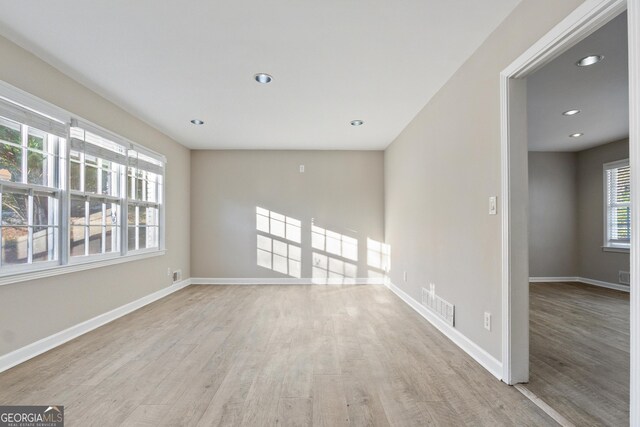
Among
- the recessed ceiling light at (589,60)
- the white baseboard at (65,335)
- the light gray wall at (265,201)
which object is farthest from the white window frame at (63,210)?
the recessed ceiling light at (589,60)

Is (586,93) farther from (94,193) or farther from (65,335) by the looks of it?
(65,335)

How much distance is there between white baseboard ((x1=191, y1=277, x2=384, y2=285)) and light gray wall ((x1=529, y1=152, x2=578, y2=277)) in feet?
10.5

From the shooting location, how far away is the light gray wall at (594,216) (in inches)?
211

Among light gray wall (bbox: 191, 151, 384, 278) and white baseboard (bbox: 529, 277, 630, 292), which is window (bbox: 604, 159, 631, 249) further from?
light gray wall (bbox: 191, 151, 384, 278)

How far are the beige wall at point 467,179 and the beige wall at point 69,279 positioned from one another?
365 centimetres

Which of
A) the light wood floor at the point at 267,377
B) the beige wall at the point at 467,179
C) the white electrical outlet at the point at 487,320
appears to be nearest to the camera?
the light wood floor at the point at 267,377

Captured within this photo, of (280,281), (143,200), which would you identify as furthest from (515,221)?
(143,200)

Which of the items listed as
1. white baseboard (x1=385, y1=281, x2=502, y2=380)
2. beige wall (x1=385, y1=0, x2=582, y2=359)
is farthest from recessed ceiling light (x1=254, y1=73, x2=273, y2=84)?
white baseboard (x1=385, y1=281, x2=502, y2=380)

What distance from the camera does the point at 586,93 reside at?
3.39 metres

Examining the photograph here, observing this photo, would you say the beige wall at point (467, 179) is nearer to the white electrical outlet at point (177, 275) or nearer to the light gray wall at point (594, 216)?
the white electrical outlet at point (177, 275)

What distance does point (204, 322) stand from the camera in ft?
11.4

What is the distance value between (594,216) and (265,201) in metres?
6.10

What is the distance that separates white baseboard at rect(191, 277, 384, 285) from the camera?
18.5 feet

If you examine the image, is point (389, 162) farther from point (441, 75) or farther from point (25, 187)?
point (25, 187)
